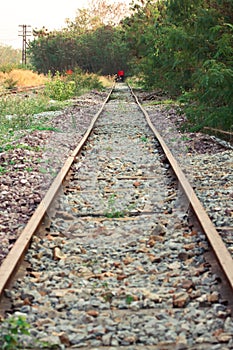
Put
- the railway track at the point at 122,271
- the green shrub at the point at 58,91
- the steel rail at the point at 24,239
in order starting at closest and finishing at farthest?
the railway track at the point at 122,271
the steel rail at the point at 24,239
the green shrub at the point at 58,91

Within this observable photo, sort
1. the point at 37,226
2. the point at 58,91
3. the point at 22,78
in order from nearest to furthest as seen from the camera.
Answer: the point at 37,226 < the point at 58,91 < the point at 22,78

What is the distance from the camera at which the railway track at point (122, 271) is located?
128 inches

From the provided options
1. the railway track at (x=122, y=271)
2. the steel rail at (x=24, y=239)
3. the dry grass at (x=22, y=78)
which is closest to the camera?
the railway track at (x=122, y=271)

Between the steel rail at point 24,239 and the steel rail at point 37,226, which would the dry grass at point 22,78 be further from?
the steel rail at point 37,226

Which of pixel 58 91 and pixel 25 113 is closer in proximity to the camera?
pixel 25 113

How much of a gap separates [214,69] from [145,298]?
7138mm

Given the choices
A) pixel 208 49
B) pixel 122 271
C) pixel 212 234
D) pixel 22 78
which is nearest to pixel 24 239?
pixel 122 271

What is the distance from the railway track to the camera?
3.26 m

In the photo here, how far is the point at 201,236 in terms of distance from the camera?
15.7 ft

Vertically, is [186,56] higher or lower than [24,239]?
higher

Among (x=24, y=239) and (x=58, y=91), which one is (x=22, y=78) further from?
(x=24, y=239)

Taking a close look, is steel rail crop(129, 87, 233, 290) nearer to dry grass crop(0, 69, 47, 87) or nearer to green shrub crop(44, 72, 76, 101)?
green shrub crop(44, 72, 76, 101)

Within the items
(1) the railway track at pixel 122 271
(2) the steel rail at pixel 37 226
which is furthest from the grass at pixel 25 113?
(1) the railway track at pixel 122 271

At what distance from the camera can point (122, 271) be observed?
421 centimetres
